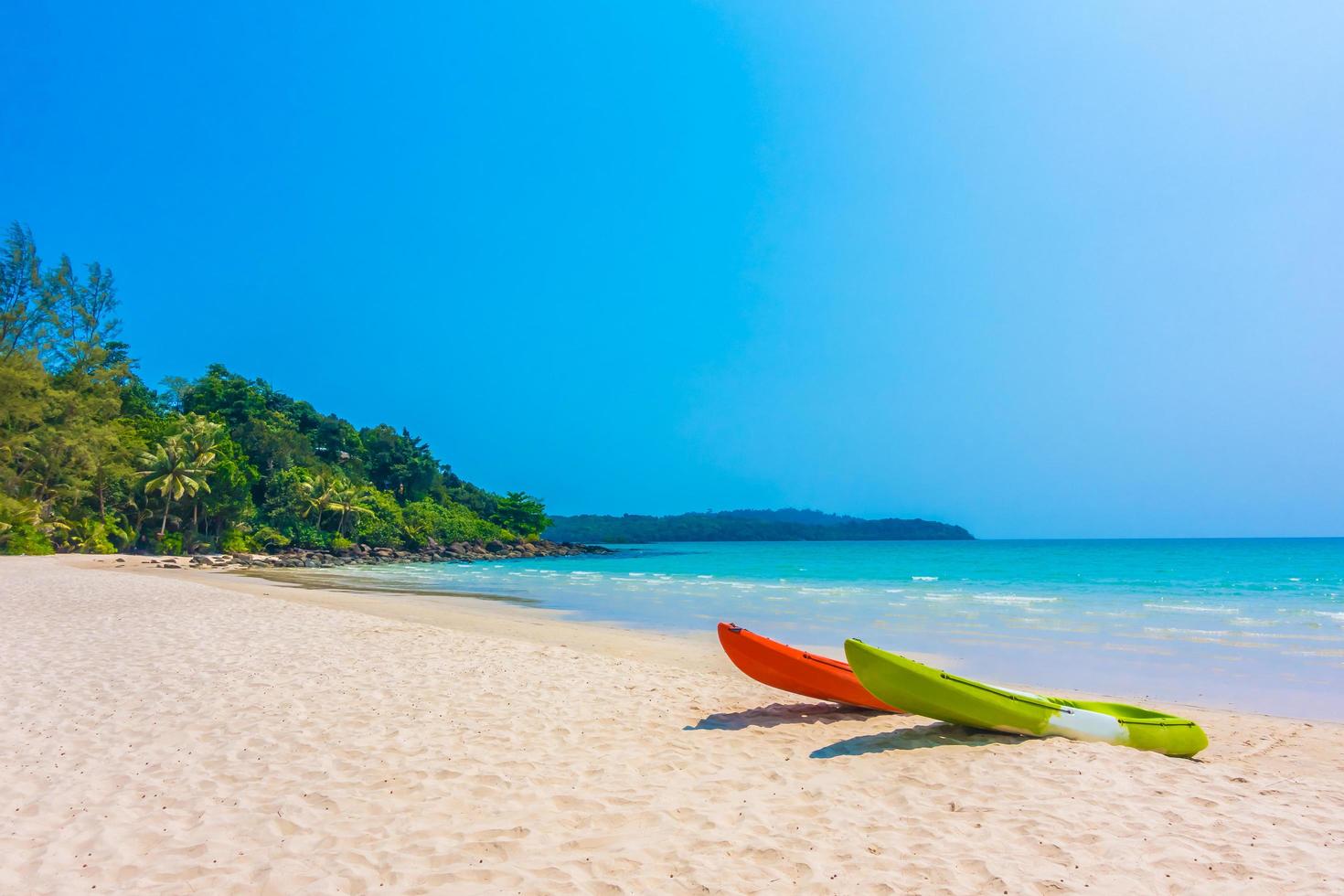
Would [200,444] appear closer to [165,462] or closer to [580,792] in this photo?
[165,462]

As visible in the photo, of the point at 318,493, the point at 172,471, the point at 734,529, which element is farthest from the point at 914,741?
the point at 734,529

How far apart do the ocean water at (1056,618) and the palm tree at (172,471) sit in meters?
12.7

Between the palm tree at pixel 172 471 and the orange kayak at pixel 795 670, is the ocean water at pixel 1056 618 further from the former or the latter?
the palm tree at pixel 172 471

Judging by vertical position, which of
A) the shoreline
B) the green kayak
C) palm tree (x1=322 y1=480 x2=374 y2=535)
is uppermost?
palm tree (x1=322 y1=480 x2=374 y2=535)

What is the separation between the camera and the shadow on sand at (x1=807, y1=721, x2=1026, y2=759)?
5844 millimetres

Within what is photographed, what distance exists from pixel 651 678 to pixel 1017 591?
68.1ft

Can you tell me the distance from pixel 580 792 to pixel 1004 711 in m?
3.67

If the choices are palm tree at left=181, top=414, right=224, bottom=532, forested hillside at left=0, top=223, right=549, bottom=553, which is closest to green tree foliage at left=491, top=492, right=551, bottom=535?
forested hillside at left=0, top=223, right=549, bottom=553

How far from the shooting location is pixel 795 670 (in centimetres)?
718

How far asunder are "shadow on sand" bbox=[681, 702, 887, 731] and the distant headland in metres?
130

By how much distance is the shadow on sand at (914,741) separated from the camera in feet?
19.2

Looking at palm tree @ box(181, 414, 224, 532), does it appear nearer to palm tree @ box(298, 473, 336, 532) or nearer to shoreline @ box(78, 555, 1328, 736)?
palm tree @ box(298, 473, 336, 532)

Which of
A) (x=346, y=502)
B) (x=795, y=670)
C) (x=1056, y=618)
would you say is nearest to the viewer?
(x=795, y=670)

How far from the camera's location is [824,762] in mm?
5516
